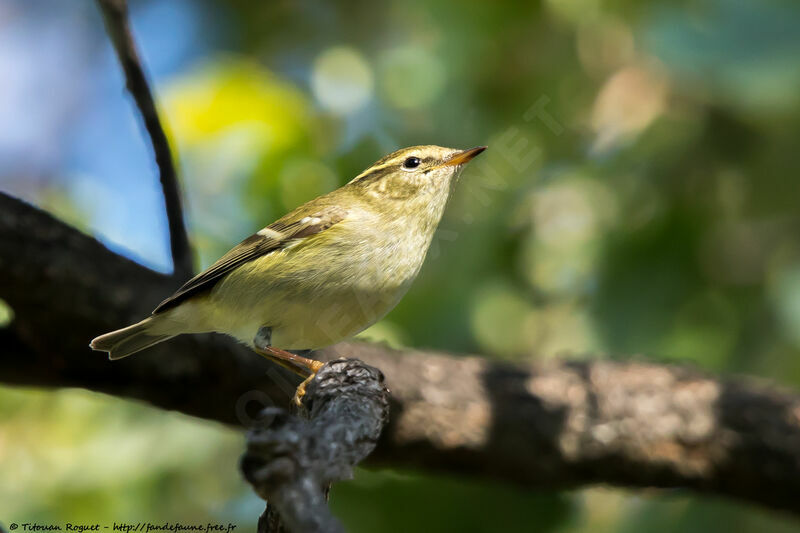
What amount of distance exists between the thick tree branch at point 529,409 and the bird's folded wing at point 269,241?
2.09ft

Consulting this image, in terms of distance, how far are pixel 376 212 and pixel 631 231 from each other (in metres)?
1.76

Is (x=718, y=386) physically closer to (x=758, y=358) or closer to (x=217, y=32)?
(x=758, y=358)

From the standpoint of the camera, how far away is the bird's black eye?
11.9 ft

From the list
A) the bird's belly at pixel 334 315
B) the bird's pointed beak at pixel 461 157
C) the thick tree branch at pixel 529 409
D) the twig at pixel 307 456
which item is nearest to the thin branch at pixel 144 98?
the thick tree branch at pixel 529 409

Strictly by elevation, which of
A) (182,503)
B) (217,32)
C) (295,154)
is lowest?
(182,503)

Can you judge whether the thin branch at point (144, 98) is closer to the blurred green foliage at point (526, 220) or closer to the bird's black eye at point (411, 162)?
the blurred green foliage at point (526, 220)

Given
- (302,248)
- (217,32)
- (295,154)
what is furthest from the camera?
(217,32)

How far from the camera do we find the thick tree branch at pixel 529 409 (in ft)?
12.6

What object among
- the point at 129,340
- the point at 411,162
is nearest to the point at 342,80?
the point at 411,162

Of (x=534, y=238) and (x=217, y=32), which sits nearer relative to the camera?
(x=534, y=238)

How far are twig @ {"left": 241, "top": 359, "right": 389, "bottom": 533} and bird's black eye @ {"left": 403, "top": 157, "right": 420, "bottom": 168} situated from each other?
1.66 m

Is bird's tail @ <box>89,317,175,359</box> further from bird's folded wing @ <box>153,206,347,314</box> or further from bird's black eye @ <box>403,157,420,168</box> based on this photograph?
bird's black eye @ <box>403,157,420,168</box>

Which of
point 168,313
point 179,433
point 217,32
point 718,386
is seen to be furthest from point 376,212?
point 217,32

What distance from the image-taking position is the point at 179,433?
14.6 ft
